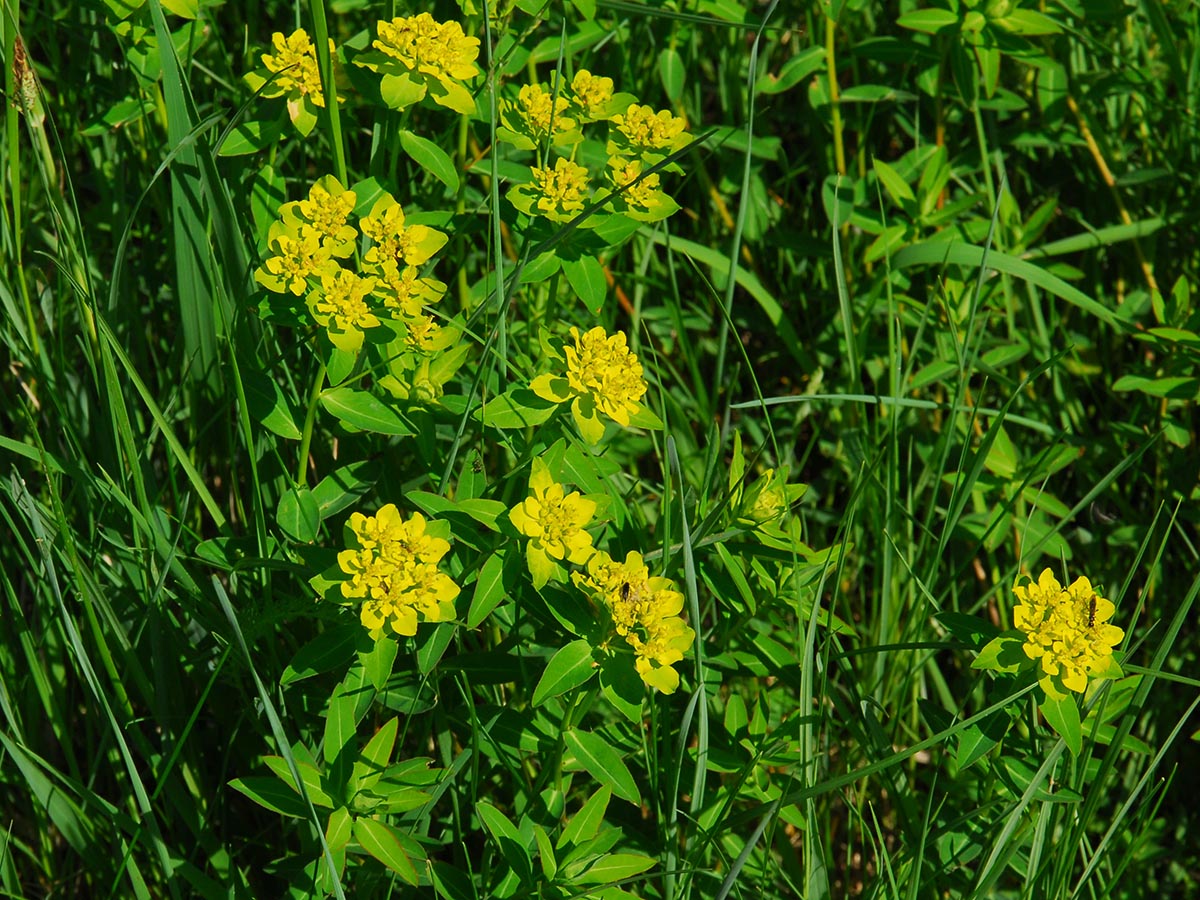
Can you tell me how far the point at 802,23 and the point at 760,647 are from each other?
6.10ft

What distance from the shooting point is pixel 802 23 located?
3.08 m

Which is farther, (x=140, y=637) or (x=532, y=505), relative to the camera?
(x=140, y=637)

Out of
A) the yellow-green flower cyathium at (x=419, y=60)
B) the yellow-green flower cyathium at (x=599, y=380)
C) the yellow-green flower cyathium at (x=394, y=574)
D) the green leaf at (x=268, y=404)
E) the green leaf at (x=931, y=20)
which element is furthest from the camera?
the green leaf at (x=931, y=20)

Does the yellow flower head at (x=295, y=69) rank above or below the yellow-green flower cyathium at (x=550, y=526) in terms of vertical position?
above

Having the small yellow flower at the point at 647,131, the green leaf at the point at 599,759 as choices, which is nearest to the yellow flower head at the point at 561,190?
the small yellow flower at the point at 647,131

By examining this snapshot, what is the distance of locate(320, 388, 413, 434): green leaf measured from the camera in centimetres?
175

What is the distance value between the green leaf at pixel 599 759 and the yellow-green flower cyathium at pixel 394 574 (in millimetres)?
342

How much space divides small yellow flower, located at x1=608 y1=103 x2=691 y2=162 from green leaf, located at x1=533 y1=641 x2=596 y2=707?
32.6 inches

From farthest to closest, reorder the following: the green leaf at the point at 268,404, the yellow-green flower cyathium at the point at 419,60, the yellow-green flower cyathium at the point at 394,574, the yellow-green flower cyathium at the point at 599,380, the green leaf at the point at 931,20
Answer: the green leaf at the point at 931,20, the green leaf at the point at 268,404, the yellow-green flower cyathium at the point at 419,60, the yellow-green flower cyathium at the point at 599,380, the yellow-green flower cyathium at the point at 394,574

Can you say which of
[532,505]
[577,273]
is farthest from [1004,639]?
[577,273]

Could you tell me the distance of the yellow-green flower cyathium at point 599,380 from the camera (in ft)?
5.35

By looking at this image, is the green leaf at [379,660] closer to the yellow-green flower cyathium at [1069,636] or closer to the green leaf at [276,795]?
the green leaf at [276,795]

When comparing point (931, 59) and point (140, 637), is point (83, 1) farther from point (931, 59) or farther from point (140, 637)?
point (931, 59)

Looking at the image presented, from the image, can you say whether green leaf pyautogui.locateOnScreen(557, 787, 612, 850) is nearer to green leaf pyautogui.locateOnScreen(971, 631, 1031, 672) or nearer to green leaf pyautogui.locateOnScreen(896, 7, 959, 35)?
green leaf pyautogui.locateOnScreen(971, 631, 1031, 672)
